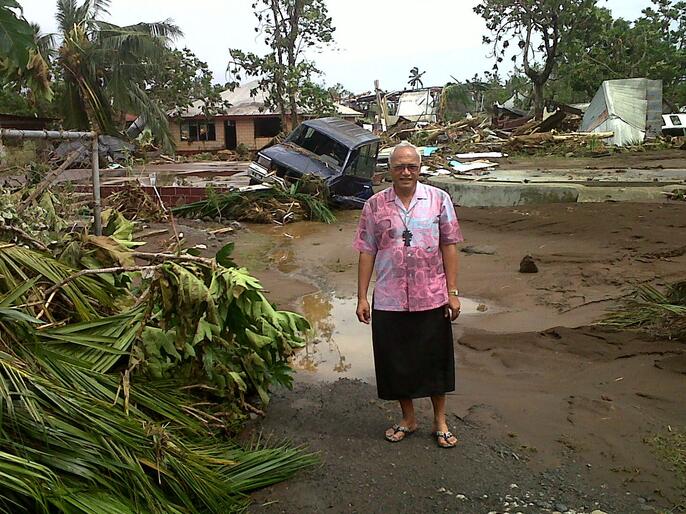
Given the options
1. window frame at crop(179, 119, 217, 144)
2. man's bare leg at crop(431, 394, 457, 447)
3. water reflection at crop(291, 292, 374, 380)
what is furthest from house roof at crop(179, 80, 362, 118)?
man's bare leg at crop(431, 394, 457, 447)

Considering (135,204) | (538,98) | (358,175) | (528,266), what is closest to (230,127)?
(538,98)

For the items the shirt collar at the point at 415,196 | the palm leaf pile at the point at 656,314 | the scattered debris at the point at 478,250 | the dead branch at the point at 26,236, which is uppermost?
the shirt collar at the point at 415,196

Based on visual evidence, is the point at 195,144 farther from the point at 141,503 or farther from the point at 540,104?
the point at 141,503

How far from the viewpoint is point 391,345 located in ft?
11.4

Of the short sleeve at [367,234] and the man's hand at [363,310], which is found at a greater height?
the short sleeve at [367,234]

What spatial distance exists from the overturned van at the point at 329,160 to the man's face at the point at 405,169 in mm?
9589

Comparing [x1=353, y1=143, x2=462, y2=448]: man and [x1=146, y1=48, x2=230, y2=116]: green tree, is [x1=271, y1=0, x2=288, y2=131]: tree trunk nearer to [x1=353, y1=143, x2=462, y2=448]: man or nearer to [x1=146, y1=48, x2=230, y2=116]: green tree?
[x1=146, y1=48, x2=230, y2=116]: green tree

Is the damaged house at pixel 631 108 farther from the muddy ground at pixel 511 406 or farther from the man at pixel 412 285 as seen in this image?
the man at pixel 412 285

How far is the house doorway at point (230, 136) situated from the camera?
35.1 metres

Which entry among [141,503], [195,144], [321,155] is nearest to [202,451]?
[141,503]

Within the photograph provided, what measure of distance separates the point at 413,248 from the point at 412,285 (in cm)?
19

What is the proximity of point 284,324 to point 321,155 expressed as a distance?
10.2 meters

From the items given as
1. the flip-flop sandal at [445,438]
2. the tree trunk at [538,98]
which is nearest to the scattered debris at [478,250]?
the flip-flop sandal at [445,438]

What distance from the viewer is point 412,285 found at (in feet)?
11.2
